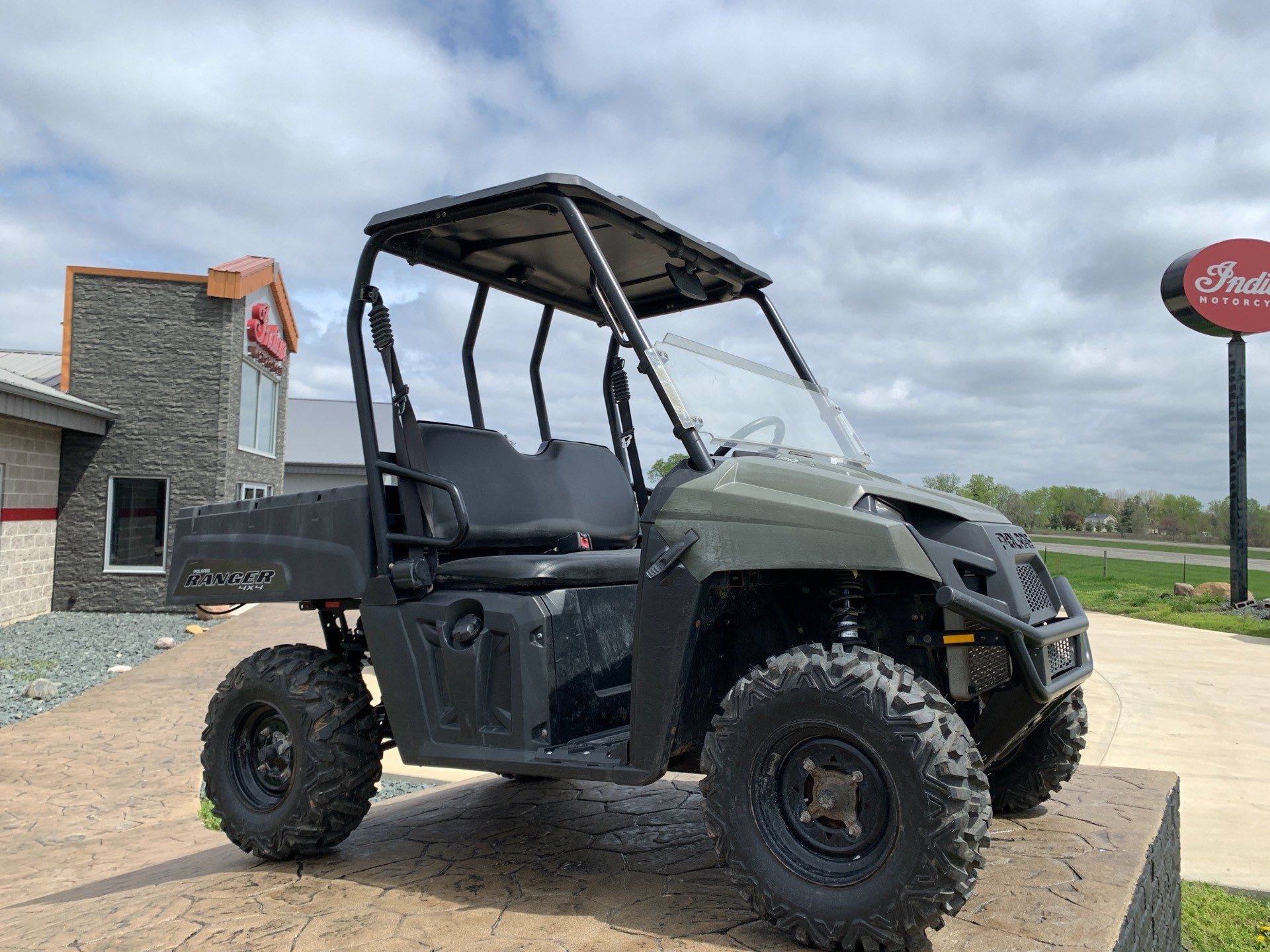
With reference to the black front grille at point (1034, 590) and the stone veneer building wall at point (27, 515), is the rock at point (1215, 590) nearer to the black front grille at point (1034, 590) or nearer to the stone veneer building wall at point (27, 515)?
the black front grille at point (1034, 590)

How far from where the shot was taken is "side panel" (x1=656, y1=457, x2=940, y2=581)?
286cm

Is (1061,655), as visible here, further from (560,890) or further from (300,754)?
(300,754)

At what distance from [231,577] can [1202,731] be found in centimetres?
950

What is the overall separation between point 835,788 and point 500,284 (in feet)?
9.68

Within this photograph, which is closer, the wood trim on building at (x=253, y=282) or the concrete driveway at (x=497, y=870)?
the concrete driveway at (x=497, y=870)

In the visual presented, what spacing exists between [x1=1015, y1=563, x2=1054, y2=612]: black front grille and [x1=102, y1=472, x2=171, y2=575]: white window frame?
17.8 meters

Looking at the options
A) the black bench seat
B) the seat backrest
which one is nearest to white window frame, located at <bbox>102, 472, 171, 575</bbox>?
the seat backrest

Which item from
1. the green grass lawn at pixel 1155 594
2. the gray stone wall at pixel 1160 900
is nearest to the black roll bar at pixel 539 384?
the gray stone wall at pixel 1160 900

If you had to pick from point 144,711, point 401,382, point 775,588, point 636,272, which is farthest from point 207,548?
point 144,711

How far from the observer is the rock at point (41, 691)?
37.5 feet

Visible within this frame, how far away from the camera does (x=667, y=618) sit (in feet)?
10.2

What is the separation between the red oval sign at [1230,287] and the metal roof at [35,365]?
2263 centimetres

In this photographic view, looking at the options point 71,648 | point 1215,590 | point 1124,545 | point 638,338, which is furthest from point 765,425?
point 1124,545

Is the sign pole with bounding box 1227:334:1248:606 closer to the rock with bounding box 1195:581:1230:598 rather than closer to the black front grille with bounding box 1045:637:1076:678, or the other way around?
the rock with bounding box 1195:581:1230:598
